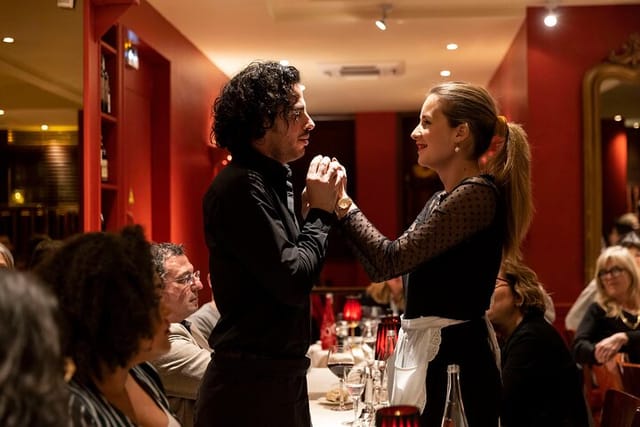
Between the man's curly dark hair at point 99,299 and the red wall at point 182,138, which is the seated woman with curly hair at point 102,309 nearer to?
the man's curly dark hair at point 99,299

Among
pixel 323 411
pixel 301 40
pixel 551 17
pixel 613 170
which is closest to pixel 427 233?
pixel 323 411

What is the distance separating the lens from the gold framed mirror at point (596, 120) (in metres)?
6.04

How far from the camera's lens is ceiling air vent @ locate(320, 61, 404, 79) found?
826 cm

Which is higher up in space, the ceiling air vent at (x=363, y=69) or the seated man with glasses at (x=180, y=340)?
the ceiling air vent at (x=363, y=69)

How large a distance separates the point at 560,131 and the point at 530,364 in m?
3.55

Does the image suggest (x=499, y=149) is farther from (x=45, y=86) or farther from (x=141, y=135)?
(x=141, y=135)

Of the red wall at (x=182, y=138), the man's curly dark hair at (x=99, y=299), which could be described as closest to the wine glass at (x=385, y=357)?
the man's curly dark hair at (x=99, y=299)

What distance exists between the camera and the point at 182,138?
22.9 ft

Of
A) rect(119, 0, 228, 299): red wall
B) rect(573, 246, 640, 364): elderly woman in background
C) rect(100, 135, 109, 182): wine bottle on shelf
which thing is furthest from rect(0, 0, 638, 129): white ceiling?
rect(573, 246, 640, 364): elderly woman in background

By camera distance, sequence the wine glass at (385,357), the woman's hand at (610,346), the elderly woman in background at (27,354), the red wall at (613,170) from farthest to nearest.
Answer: the red wall at (613,170) → the woman's hand at (610,346) → the wine glass at (385,357) → the elderly woman in background at (27,354)

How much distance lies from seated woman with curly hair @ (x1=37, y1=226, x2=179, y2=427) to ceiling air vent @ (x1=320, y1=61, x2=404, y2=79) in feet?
22.9

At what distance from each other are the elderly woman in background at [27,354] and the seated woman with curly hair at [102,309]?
23 cm

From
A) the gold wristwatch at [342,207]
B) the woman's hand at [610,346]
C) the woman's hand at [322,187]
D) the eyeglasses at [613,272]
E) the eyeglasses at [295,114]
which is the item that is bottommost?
the woman's hand at [610,346]

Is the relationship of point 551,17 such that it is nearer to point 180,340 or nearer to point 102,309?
point 180,340
